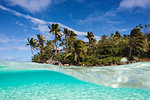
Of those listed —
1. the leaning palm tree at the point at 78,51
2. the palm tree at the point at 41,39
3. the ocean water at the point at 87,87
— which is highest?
the palm tree at the point at 41,39

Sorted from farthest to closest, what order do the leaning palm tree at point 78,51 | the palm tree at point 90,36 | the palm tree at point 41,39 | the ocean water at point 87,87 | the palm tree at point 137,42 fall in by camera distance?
the palm tree at point 90,36 < the palm tree at point 41,39 < the palm tree at point 137,42 < the leaning palm tree at point 78,51 < the ocean water at point 87,87

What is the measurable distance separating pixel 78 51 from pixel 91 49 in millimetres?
9713

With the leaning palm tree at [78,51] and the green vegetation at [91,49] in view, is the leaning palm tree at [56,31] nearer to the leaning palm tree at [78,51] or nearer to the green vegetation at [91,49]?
the green vegetation at [91,49]

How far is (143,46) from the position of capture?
30.9 m

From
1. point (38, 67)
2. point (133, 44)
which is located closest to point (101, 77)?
point (38, 67)

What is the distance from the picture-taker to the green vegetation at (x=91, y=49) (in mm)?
29078

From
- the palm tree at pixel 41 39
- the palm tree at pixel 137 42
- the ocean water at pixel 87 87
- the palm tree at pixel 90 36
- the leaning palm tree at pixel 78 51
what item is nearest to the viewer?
the ocean water at pixel 87 87

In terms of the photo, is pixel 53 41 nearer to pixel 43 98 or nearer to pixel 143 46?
pixel 143 46

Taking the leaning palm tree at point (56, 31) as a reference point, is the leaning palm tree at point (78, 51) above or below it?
below

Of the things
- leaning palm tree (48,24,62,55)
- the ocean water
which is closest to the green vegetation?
leaning palm tree (48,24,62,55)

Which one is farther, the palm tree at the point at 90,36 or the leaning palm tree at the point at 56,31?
the palm tree at the point at 90,36

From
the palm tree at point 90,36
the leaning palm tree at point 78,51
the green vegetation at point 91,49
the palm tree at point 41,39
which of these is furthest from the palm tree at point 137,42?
the palm tree at point 41,39

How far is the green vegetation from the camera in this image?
29.1 metres

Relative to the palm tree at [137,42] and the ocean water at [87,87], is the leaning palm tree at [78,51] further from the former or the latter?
the palm tree at [137,42]
